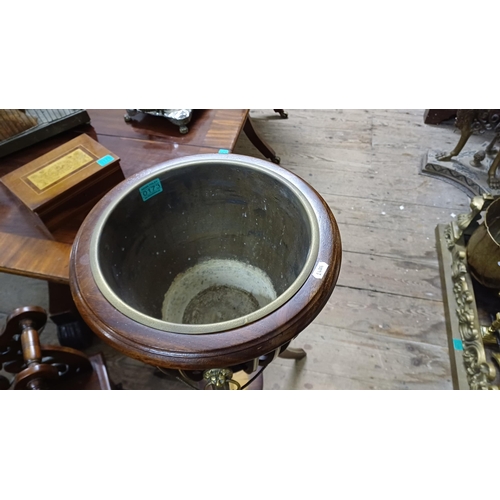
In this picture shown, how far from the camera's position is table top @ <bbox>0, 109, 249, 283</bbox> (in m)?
0.98

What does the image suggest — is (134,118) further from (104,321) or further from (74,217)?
(104,321)

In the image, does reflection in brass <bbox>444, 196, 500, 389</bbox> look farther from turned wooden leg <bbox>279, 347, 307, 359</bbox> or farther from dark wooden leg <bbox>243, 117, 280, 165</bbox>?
dark wooden leg <bbox>243, 117, 280, 165</bbox>

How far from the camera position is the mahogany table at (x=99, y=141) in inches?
38.5

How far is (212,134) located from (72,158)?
501mm

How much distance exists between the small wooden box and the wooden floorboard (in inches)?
25.7

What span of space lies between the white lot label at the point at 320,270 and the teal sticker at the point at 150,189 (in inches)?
17.3

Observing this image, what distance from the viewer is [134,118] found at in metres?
1.41

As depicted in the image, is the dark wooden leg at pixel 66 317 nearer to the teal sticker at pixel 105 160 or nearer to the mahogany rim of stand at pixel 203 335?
the teal sticker at pixel 105 160

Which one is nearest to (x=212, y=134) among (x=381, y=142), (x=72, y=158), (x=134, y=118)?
(x=134, y=118)

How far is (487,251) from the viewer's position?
1258 millimetres

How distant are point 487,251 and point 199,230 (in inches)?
39.3

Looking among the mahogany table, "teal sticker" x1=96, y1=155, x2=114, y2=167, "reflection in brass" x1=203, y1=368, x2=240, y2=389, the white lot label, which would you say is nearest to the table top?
the mahogany table

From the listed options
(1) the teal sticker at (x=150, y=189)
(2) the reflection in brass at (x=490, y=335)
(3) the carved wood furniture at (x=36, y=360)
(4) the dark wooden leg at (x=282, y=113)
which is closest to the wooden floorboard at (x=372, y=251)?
(4) the dark wooden leg at (x=282, y=113)

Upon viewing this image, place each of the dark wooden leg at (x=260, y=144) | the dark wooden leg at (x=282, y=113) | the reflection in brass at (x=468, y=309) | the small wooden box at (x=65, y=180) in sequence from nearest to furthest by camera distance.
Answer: the small wooden box at (x=65, y=180) → the reflection in brass at (x=468, y=309) → the dark wooden leg at (x=260, y=144) → the dark wooden leg at (x=282, y=113)
